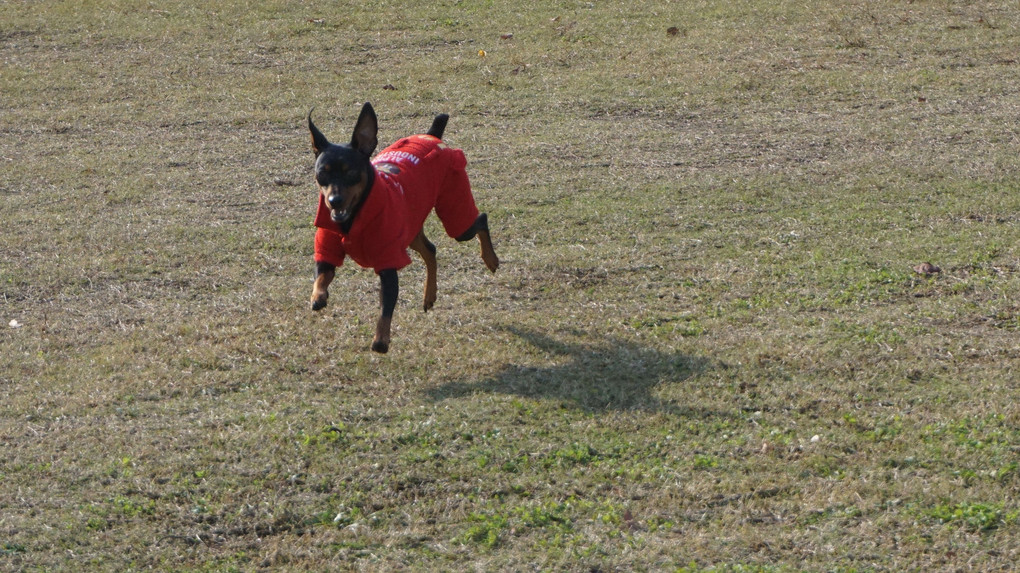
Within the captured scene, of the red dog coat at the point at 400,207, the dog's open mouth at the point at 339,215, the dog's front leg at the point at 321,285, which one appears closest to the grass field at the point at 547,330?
the dog's front leg at the point at 321,285

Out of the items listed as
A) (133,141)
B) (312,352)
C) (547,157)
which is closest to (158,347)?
(312,352)

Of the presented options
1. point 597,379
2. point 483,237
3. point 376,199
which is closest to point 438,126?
point 483,237

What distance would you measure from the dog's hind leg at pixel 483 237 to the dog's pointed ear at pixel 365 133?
1161 mm

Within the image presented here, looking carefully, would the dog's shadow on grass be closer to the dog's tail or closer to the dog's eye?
the dog's eye

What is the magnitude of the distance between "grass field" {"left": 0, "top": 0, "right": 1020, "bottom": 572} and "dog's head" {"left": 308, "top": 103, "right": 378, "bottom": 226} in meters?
0.97

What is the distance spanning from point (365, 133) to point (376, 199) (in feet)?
1.16

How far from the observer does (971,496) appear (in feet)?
16.0

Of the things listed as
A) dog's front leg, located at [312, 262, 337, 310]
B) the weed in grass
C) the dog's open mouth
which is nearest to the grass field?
the weed in grass

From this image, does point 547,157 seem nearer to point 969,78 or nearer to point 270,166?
point 270,166

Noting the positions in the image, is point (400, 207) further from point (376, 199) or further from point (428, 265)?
point (428, 265)

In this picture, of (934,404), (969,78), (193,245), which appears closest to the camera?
(934,404)

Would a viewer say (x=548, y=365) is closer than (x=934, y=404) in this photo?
No

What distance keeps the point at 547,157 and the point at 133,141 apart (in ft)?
14.4

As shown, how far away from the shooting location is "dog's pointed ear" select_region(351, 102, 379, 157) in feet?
19.9
